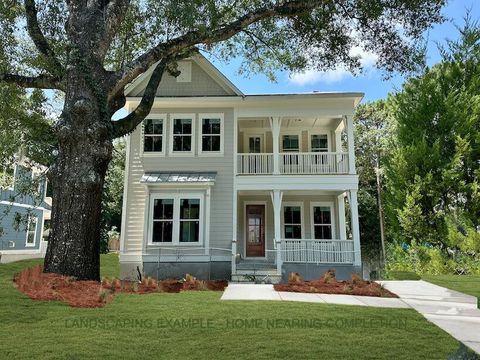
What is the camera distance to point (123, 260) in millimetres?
13734

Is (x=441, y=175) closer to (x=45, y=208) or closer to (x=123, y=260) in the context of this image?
(x=123, y=260)

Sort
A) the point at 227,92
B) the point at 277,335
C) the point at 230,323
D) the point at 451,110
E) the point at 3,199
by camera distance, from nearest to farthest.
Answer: the point at 277,335
the point at 230,323
the point at 227,92
the point at 451,110
the point at 3,199

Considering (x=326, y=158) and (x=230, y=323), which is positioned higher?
(x=326, y=158)

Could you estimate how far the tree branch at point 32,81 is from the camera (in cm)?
841

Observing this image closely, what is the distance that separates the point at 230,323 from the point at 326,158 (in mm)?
11142

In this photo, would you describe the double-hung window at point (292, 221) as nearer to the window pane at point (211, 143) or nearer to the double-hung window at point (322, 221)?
the double-hung window at point (322, 221)

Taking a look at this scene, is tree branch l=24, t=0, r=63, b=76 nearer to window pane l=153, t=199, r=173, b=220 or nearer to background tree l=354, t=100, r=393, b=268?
window pane l=153, t=199, r=173, b=220

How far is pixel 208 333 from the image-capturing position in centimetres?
465

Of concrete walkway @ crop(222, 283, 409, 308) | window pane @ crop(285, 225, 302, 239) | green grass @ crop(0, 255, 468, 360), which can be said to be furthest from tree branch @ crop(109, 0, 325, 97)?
window pane @ crop(285, 225, 302, 239)

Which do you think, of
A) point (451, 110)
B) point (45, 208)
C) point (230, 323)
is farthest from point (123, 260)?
point (45, 208)

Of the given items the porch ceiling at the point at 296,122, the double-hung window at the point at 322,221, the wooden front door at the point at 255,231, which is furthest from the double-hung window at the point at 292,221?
the porch ceiling at the point at 296,122

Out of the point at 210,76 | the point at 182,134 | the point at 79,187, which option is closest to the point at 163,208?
the point at 182,134

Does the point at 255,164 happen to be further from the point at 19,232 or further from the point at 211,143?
the point at 19,232

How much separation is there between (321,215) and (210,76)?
23.1 feet
